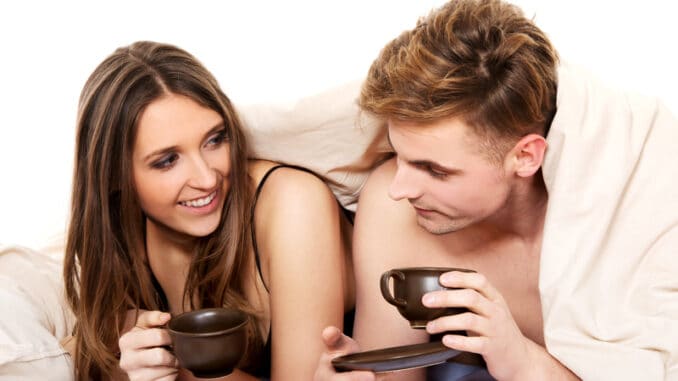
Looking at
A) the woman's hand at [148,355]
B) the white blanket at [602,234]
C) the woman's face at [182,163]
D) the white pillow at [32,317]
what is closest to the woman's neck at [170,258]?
the woman's face at [182,163]

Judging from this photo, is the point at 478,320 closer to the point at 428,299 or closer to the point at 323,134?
the point at 428,299

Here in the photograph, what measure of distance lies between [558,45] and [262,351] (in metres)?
1.64

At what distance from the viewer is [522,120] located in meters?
1.75

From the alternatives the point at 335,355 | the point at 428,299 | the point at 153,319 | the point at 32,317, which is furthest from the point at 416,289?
the point at 32,317

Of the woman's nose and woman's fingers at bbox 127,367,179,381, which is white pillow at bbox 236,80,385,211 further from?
woman's fingers at bbox 127,367,179,381

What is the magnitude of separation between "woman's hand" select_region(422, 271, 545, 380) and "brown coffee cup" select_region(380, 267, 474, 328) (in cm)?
1

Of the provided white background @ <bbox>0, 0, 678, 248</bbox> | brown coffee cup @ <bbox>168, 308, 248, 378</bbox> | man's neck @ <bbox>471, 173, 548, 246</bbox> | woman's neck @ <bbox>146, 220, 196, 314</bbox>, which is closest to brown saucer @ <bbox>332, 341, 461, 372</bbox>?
brown coffee cup @ <bbox>168, 308, 248, 378</bbox>

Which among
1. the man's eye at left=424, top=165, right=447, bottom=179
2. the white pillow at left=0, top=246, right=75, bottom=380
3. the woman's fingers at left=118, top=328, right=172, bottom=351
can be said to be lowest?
the white pillow at left=0, top=246, right=75, bottom=380

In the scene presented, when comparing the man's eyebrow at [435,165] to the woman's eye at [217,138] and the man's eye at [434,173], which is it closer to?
the man's eye at [434,173]

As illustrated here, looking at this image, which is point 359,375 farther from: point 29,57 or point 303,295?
point 29,57

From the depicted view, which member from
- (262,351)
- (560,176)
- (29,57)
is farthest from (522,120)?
(29,57)

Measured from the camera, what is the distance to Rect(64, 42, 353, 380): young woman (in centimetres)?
192

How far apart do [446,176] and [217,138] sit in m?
0.58

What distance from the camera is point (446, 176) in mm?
1789
